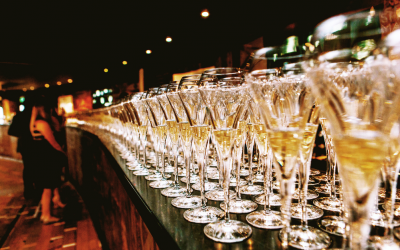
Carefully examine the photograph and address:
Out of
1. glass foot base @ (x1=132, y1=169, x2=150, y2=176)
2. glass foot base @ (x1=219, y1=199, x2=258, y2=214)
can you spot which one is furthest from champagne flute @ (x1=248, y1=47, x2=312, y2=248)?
glass foot base @ (x1=132, y1=169, x2=150, y2=176)

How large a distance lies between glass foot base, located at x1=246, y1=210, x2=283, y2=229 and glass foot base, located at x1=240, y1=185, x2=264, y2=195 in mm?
238

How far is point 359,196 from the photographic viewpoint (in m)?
0.46

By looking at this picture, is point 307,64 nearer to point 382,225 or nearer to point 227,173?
point 227,173

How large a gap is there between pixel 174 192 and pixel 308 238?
2.00 feet

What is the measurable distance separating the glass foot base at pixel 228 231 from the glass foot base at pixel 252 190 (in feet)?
1.09

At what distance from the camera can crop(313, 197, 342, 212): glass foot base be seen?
2.90ft

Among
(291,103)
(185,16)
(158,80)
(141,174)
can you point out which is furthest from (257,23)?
(158,80)

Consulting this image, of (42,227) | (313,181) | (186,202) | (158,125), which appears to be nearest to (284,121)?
(186,202)

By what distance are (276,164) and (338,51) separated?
299mm

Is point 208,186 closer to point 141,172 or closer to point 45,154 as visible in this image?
point 141,172

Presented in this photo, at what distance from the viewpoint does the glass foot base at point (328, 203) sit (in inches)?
34.8

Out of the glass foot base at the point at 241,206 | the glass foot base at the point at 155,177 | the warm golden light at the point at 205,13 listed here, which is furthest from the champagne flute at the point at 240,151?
the warm golden light at the point at 205,13

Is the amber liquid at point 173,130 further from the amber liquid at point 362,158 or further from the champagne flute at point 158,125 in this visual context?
the amber liquid at point 362,158

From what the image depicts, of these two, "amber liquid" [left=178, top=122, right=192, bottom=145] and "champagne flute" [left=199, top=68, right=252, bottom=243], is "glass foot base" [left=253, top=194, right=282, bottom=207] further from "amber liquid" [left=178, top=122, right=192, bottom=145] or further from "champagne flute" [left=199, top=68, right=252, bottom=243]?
"amber liquid" [left=178, top=122, right=192, bottom=145]
